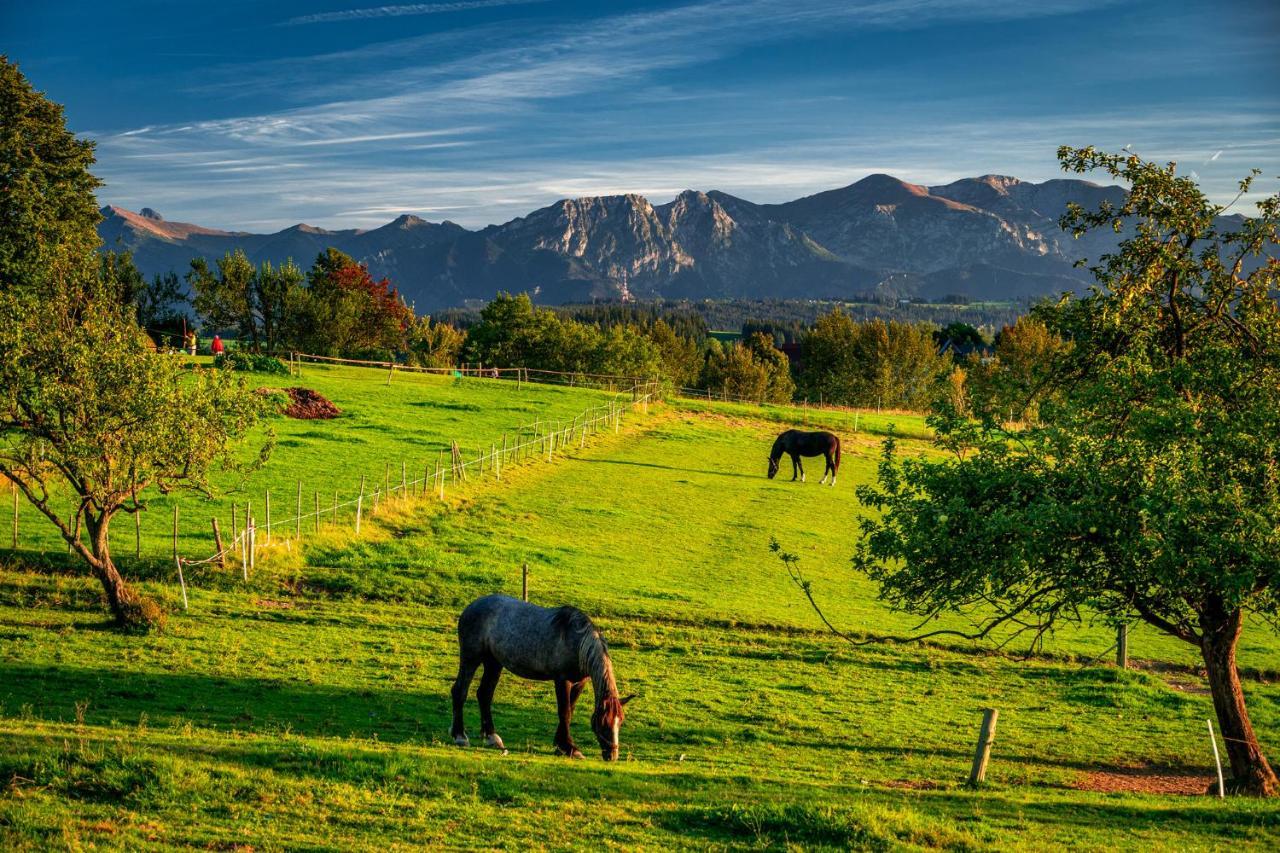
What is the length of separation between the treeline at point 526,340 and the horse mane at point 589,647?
4649cm

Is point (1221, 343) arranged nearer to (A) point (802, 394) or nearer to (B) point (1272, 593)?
(B) point (1272, 593)

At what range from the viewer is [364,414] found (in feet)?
197

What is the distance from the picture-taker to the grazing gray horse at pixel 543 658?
55.6ft

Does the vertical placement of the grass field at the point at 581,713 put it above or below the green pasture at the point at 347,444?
below

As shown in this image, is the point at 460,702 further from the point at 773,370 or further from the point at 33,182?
the point at 773,370

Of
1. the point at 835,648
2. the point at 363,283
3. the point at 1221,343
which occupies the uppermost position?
the point at 363,283

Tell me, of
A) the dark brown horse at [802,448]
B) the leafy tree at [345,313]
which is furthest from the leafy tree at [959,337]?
the dark brown horse at [802,448]

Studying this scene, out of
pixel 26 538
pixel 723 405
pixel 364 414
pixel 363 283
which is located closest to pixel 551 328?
pixel 363 283

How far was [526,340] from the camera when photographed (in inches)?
4456

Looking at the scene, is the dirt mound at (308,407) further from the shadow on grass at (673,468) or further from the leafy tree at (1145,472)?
the leafy tree at (1145,472)

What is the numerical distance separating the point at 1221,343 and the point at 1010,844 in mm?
11830

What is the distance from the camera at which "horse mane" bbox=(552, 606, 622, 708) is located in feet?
55.3

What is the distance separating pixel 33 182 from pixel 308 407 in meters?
21.2

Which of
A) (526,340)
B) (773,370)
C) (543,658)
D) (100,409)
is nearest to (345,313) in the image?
(526,340)
